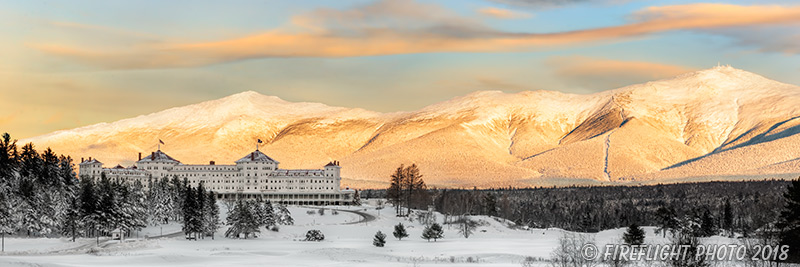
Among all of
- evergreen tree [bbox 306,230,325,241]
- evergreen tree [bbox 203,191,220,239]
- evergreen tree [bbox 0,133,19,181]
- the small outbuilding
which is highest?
evergreen tree [bbox 0,133,19,181]

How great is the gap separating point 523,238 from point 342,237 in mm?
26435

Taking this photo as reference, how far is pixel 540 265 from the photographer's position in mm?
81625

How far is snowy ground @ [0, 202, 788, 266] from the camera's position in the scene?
284 feet

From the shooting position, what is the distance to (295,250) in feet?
343

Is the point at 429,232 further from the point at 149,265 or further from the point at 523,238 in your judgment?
the point at 149,265

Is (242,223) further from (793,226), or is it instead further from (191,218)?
(793,226)

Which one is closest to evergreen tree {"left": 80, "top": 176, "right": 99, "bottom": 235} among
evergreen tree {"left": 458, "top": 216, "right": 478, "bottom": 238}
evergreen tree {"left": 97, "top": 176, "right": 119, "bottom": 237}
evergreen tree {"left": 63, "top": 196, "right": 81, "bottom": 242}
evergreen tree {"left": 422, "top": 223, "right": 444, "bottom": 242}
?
evergreen tree {"left": 97, "top": 176, "right": 119, "bottom": 237}

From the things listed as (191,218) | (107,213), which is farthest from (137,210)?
(191,218)

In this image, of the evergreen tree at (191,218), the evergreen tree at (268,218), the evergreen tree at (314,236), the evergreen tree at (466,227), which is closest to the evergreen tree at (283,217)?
the evergreen tree at (268,218)

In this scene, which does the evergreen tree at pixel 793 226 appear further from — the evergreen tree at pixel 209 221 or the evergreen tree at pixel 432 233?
the evergreen tree at pixel 209 221

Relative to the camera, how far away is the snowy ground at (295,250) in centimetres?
8662

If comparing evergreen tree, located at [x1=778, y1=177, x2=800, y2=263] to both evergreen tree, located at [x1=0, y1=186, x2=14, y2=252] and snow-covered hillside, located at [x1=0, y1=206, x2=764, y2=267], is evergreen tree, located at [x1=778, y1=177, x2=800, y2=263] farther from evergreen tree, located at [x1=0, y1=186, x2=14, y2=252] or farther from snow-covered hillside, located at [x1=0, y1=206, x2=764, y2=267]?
evergreen tree, located at [x1=0, y1=186, x2=14, y2=252]

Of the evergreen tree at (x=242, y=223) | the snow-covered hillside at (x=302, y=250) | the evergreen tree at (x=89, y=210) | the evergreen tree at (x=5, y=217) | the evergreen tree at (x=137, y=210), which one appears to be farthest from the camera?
the evergreen tree at (x=242, y=223)

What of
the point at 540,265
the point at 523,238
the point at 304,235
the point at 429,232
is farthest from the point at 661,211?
the point at 540,265
